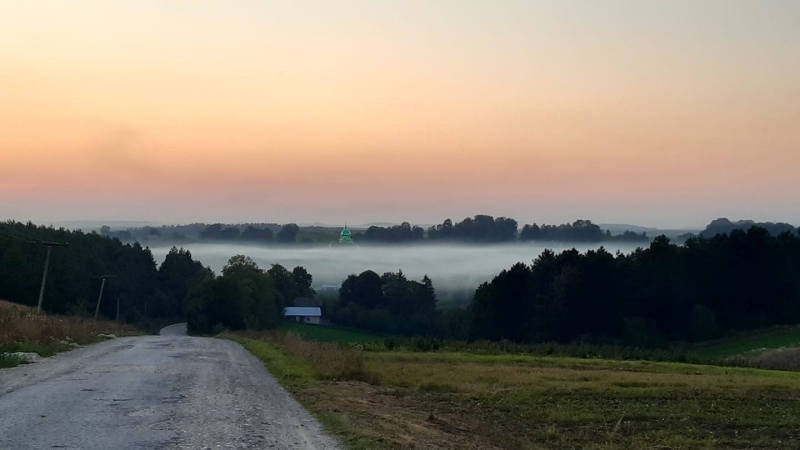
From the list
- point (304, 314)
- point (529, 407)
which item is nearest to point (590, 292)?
point (304, 314)

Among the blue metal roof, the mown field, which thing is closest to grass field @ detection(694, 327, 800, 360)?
the mown field

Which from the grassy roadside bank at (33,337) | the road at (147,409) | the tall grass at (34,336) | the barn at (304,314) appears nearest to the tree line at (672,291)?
the barn at (304,314)

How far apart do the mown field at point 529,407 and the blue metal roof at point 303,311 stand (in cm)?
9894

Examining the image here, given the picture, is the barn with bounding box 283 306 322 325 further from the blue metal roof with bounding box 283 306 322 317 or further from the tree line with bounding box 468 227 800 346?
the tree line with bounding box 468 227 800 346

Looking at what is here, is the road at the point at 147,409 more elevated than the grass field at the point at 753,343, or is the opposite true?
the road at the point at 147,409

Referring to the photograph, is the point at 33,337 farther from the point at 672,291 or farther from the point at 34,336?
the point at 672,291

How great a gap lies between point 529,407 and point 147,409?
9.67 meters

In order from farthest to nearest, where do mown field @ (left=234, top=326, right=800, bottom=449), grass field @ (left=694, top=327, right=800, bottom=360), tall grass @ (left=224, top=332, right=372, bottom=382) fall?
grass field @ (left=694, top=327, right=800, bottom=360) → tall grass @ (left=224, top=332, right=372, bottom=382) → mown field @ (left=234, top=326, right=800, bottom=449)

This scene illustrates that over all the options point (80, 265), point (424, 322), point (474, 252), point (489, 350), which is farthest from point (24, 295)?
point (474, 252)

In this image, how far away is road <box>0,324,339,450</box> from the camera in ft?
34.9

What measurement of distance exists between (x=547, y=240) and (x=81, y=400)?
177m

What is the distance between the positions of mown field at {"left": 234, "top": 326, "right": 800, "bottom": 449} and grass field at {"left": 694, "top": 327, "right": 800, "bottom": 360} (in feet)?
127

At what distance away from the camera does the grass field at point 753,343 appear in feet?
207

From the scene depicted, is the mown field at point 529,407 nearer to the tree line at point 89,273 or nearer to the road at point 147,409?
the road at point 147,409
